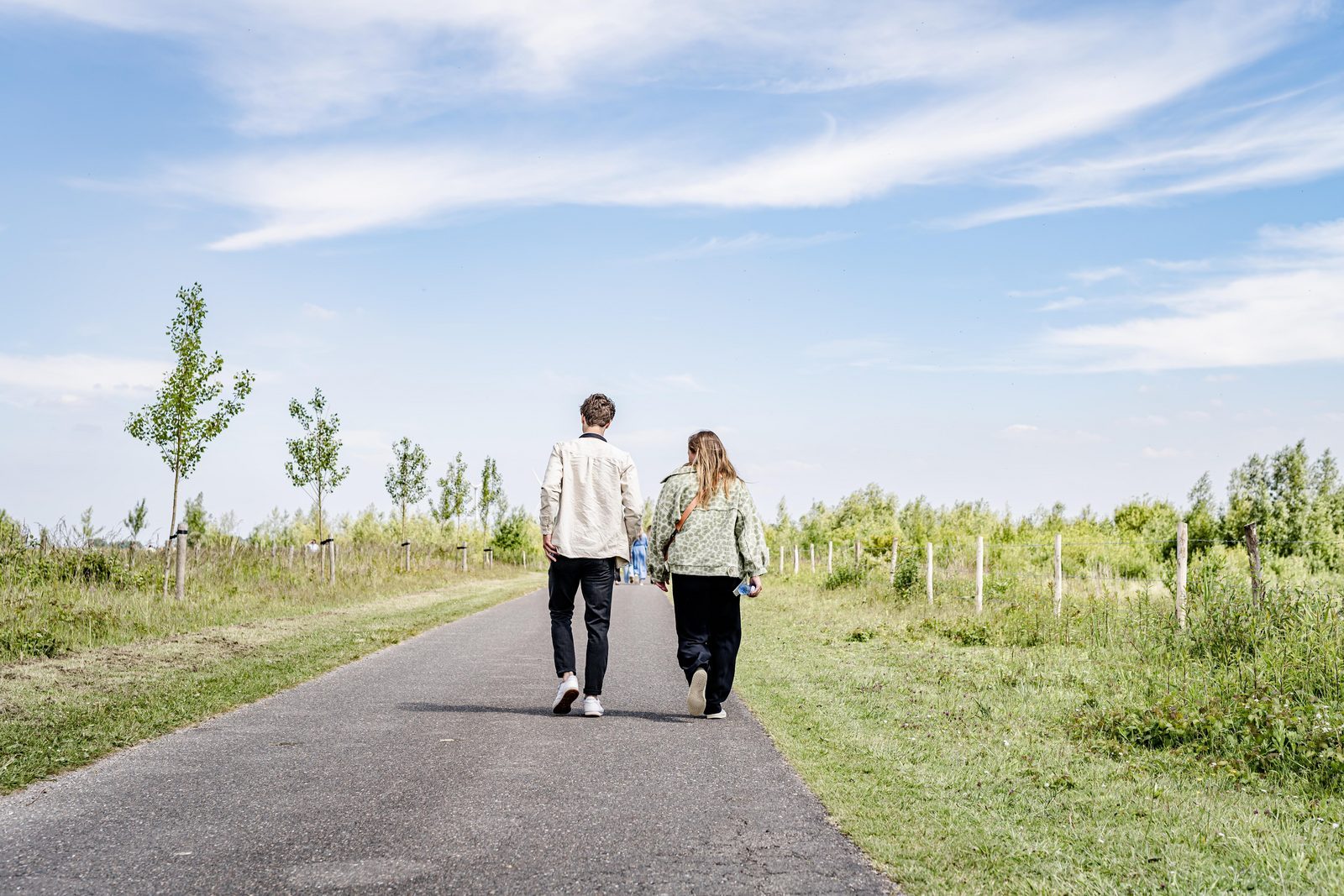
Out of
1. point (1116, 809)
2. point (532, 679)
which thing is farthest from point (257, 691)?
point (1116, 809)

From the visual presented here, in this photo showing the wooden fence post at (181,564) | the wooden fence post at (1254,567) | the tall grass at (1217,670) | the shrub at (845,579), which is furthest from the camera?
the shrub at (845,579)

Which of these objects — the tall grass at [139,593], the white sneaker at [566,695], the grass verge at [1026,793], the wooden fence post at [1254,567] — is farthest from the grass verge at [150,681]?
the wooden fence post at [1254,567]

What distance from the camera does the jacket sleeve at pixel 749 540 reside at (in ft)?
25.9

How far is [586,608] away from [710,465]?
57.4 inches

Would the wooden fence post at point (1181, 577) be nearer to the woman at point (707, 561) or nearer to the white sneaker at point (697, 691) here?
the woman at point (707, 561)

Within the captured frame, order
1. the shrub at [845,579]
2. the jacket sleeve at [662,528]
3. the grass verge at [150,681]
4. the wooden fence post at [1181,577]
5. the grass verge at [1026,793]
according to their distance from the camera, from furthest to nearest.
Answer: the shrub at [845,579] → the wooden fence post at [1181,577] → the jacket sleeve at [662,528] → the grass verge at [150,681] → the grass verge at [1026,793]

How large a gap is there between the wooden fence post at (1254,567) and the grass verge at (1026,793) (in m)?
1.48

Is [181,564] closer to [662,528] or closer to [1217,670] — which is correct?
[662,528]

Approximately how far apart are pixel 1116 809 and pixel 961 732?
231cm

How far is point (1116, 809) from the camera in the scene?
5426 millimetres

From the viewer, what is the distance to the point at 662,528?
26.3ft

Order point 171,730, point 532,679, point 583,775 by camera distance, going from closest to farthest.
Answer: point 583,775
point 171,730
point 532,679

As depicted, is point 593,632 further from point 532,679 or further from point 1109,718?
point 1109,718

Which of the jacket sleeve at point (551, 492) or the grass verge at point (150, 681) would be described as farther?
the jacket sleeve at point (551, 492)
